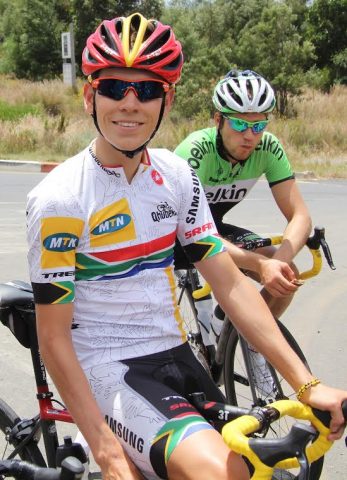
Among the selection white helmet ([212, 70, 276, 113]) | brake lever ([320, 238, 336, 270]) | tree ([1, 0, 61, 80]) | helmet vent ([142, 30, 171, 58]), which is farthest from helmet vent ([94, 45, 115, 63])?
tree ([1, 0, 61, 80])

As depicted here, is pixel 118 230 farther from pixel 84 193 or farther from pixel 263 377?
pixel 263 377

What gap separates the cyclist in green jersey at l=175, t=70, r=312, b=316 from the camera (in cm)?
387

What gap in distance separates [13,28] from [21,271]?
1681 inches

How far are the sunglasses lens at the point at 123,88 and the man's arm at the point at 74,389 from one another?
689 mm

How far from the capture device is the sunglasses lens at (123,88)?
2221 mm

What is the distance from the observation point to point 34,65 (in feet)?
140

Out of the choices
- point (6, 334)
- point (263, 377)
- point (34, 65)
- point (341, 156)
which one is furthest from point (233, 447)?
point (34, 65)

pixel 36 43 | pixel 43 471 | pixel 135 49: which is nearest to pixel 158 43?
pixel 135 49

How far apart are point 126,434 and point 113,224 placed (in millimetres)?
662

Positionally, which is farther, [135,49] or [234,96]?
[234,96]

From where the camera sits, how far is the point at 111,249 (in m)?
2.24

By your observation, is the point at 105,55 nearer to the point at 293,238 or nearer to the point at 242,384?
the point at 293,238

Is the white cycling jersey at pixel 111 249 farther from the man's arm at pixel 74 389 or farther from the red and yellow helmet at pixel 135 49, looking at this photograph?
the red and yellow helmet at pixel 135 49

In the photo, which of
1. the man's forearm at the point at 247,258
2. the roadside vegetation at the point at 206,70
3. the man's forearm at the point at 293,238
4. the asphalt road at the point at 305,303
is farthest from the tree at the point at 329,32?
the man's forearm at the point at 247,258
